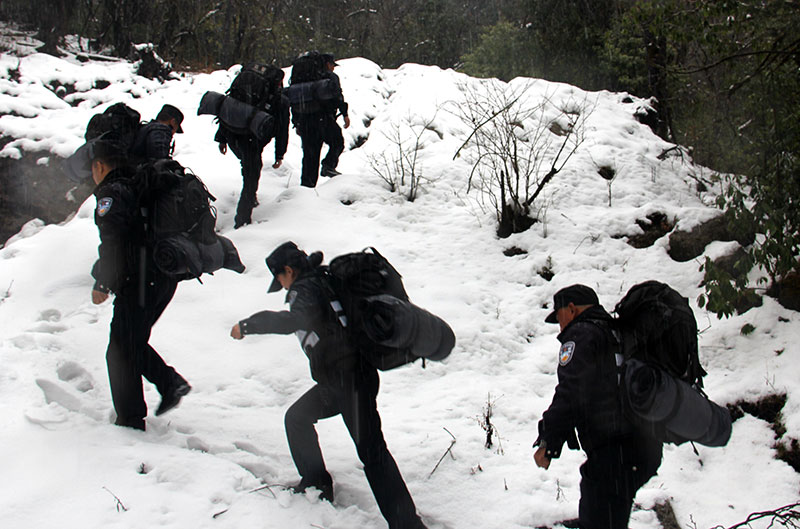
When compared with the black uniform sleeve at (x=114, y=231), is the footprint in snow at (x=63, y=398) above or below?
below

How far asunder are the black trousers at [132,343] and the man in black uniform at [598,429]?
243 centimetres

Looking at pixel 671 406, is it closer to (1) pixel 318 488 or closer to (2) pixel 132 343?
(1) pixel 318 488

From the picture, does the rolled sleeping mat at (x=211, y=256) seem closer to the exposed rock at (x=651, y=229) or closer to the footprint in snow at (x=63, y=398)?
the footprint in snow at (x=63, y=398)

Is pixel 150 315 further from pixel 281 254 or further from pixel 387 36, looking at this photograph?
pixel 387 36

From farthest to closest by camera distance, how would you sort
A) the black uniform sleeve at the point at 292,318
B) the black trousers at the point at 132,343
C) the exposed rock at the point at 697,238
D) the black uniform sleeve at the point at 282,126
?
the black uniform sleeve at the point at 282,126 → the exposed rock at the point at 697,238 → the black trousers at the point at 132,343 → the black uniform sleeve at the point at 292,318

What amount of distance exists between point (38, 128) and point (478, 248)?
718 cm

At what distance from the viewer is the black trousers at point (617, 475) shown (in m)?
2.67

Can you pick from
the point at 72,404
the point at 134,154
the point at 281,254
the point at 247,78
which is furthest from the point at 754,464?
the point at 247,78

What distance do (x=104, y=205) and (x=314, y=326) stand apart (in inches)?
62.1

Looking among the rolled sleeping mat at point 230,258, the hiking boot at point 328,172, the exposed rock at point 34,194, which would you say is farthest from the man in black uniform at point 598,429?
the exposed rock at point 34,194

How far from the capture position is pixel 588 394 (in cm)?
267

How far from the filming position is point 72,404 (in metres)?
4.00

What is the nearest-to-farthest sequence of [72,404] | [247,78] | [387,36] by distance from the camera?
[72,404] → [247,78] → [387,36]

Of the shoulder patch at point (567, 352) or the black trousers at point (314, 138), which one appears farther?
the black trousers at point (314, 138)
